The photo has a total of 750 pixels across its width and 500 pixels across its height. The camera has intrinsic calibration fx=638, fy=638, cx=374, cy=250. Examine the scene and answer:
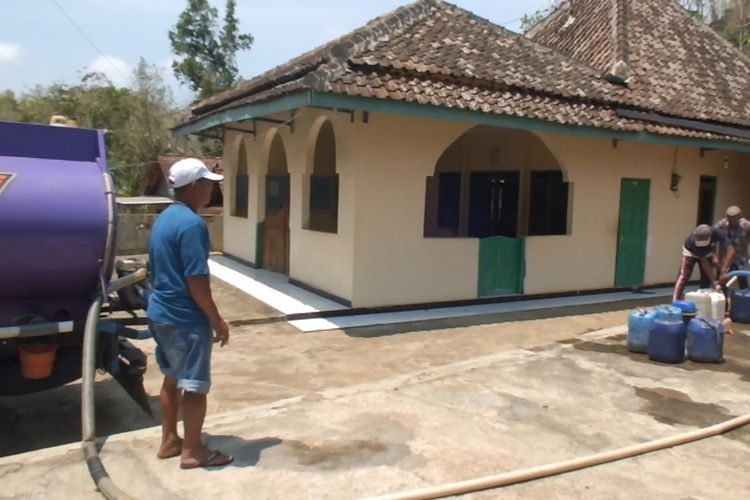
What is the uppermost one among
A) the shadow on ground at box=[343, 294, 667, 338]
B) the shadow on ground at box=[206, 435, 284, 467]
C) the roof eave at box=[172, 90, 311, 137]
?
the roof eave at box=[172, 90, 311, 137]

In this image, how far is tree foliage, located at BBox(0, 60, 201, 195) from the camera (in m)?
31.0

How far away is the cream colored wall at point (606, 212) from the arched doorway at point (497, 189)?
58cm

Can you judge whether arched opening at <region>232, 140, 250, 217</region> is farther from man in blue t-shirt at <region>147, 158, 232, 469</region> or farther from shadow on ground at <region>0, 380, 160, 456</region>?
man in blue t-shirt at <region>147, 158, 232, 469</region>

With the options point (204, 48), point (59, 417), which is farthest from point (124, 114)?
point (59, 417)

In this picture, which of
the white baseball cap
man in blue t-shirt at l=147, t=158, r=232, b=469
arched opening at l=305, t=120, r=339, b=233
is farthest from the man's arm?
arched opening at l=305, t=120, r=339, b=233

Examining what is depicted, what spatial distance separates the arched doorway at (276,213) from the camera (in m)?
12.9

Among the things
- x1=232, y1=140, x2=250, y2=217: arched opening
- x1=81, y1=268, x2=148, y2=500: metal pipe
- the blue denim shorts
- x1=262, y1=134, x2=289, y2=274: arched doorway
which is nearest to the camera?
x1=81, y1=268, x2=148, y2=500: metal pipe

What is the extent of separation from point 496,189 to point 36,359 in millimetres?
11666

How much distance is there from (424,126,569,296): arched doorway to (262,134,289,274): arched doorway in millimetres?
2890

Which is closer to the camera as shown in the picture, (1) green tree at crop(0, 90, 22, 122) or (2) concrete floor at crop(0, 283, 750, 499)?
(2) concrete floor at crop(0, 283, 750, 499)

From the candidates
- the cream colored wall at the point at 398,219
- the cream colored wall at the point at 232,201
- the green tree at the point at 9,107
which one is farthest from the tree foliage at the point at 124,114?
the cream colored wall at the point at 398,219

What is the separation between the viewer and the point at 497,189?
14.8 meters

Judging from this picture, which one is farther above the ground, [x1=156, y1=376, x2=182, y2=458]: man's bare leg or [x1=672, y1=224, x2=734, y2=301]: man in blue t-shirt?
[x1=672, y1=224, x2=734, y2=301]: man in blue t-shirt

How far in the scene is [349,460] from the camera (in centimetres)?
412
